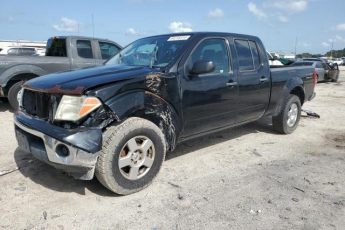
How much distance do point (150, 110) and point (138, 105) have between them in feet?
0.64

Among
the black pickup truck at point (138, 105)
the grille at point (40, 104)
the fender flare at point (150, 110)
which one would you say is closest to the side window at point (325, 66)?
the black pickup truck at point (138, 105)

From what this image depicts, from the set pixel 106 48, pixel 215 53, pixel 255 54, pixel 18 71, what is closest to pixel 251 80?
pixel 255 54

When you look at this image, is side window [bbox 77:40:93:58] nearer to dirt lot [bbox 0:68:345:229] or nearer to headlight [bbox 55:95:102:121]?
dirt lot [bbox 0:68:345:229]

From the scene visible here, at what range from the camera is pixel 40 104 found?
380cm

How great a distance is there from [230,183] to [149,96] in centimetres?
147

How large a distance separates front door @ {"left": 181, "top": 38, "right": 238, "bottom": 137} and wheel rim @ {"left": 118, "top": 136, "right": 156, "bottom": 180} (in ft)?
2.29

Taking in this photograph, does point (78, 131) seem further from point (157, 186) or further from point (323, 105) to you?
point (323, 105)

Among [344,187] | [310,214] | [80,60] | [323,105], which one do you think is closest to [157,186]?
[310,214]

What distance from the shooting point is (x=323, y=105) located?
1091 centimetres

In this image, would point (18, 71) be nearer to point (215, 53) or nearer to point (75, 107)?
point (215, 53)

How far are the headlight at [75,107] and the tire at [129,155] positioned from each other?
1.01 ft

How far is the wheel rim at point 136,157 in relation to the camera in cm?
376

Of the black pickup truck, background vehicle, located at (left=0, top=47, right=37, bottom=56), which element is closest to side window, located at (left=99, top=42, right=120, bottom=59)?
background vehicle, located at (left=0, top=47, right=37, bottom=56)

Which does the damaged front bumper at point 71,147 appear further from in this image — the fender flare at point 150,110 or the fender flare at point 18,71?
the fender flare at point 18,71
